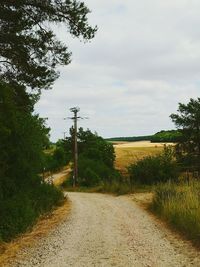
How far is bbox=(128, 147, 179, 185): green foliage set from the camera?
41.4m

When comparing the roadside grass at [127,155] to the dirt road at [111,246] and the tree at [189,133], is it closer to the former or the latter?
the tree at [189,133]

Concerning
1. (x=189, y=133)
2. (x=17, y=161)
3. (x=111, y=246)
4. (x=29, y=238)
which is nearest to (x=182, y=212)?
(x=111, y=246)

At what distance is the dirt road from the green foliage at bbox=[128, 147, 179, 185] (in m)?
22.7

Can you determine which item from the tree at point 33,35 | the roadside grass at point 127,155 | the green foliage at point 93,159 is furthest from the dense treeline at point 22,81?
the roadside grass at point 127,155

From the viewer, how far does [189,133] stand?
5681cm

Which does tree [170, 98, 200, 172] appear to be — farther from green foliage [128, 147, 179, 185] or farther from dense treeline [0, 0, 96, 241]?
dense treeline [0, 0, 96, 241]

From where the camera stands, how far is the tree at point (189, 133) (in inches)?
Answer: 2195

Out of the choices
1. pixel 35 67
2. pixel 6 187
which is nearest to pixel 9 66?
pixel 35 67

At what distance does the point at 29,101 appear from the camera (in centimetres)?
1941

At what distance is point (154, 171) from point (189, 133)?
16.8 m

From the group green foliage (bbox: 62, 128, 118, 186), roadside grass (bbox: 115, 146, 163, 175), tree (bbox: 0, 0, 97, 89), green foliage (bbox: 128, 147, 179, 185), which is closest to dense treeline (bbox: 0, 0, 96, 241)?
tree (bbox: 0, 0, 97, 89)

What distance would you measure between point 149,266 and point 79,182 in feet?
159

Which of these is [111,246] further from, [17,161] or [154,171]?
[154,171]

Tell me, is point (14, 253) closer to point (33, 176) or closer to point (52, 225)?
point (52, 225)
